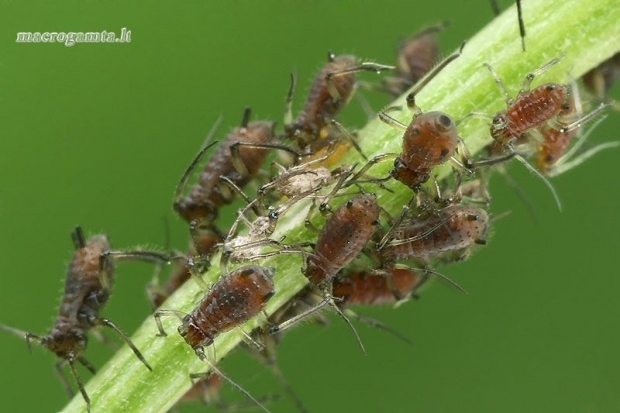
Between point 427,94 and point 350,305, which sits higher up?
point 427,94

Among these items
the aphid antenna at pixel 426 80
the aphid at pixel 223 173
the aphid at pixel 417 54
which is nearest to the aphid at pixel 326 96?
the aphid at pixel 223 173

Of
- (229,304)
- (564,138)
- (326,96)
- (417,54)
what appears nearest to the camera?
(229,304)

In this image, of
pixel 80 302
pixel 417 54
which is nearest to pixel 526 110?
pixel 417 54

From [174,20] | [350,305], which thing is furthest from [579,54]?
[174,20]

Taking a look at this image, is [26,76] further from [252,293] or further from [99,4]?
[252,293]

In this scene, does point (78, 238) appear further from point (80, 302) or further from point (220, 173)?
point (220, 173)

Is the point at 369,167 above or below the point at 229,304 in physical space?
above

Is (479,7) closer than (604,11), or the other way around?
A: (604,11)

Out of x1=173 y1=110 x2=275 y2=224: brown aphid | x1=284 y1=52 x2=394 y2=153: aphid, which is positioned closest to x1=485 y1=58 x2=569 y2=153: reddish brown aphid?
x1=284 y1=52 x2=394 y2=153: aphid
